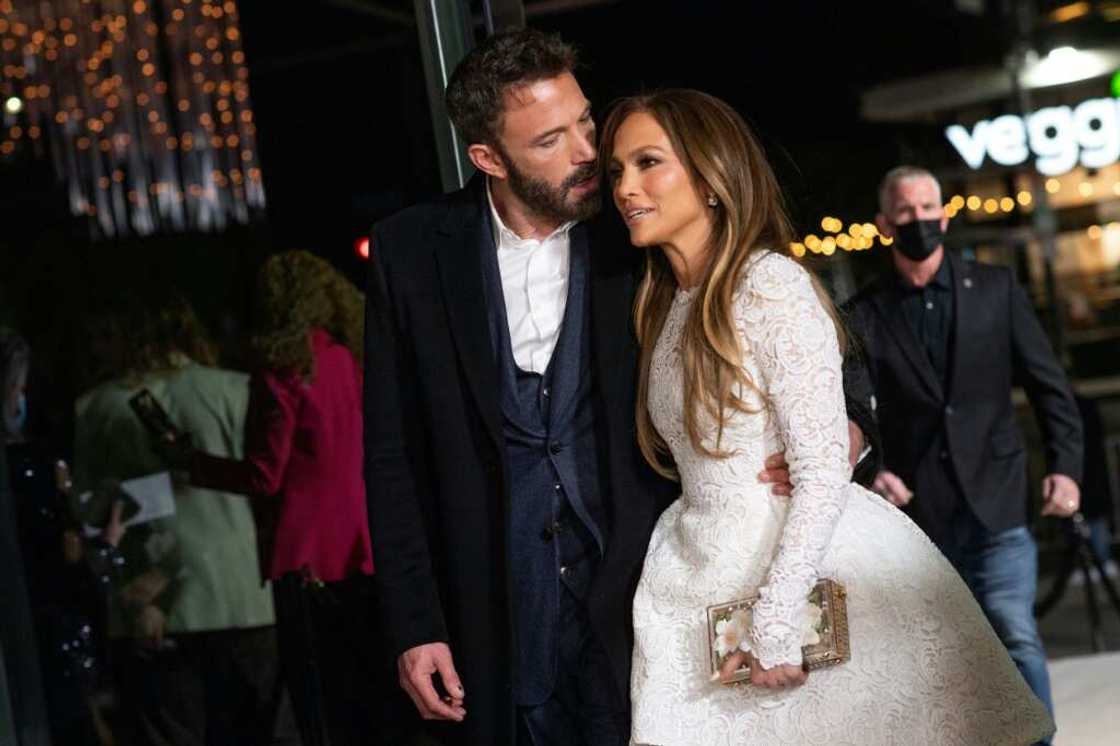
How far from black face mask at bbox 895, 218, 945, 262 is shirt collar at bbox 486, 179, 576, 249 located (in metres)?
2.45

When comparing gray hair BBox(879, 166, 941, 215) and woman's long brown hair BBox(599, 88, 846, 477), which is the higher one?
gray hair BBox(879, 166, 941, 215)

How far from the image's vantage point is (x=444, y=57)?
13.4ft

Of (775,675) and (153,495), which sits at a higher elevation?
(153,495)

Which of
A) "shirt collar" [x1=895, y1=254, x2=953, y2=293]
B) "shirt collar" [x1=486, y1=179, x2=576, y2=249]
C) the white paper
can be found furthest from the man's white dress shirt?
the white paper

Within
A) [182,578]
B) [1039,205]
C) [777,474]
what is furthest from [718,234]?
[1039,205]

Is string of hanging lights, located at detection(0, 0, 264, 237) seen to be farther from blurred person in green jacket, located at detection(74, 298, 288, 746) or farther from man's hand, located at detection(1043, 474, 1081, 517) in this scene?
man's hand, located at detection(1043, 474, 1081, 517)

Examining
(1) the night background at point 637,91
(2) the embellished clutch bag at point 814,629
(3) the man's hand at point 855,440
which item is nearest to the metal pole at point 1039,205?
(1) the night background at point 637,91

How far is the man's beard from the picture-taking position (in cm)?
330

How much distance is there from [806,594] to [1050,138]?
5.42m

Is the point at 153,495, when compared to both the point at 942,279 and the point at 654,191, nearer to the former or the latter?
the point at 942,279

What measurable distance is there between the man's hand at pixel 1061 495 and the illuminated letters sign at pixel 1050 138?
8.37 ft

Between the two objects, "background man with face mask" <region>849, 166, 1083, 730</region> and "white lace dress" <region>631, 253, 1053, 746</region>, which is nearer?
"white lace dress" <region>631, 253, 1053, 746</region>

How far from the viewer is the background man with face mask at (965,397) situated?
5629 mm

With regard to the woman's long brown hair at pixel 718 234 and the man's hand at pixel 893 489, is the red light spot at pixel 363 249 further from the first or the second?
the woman's long brown hair at pixel 718 234
